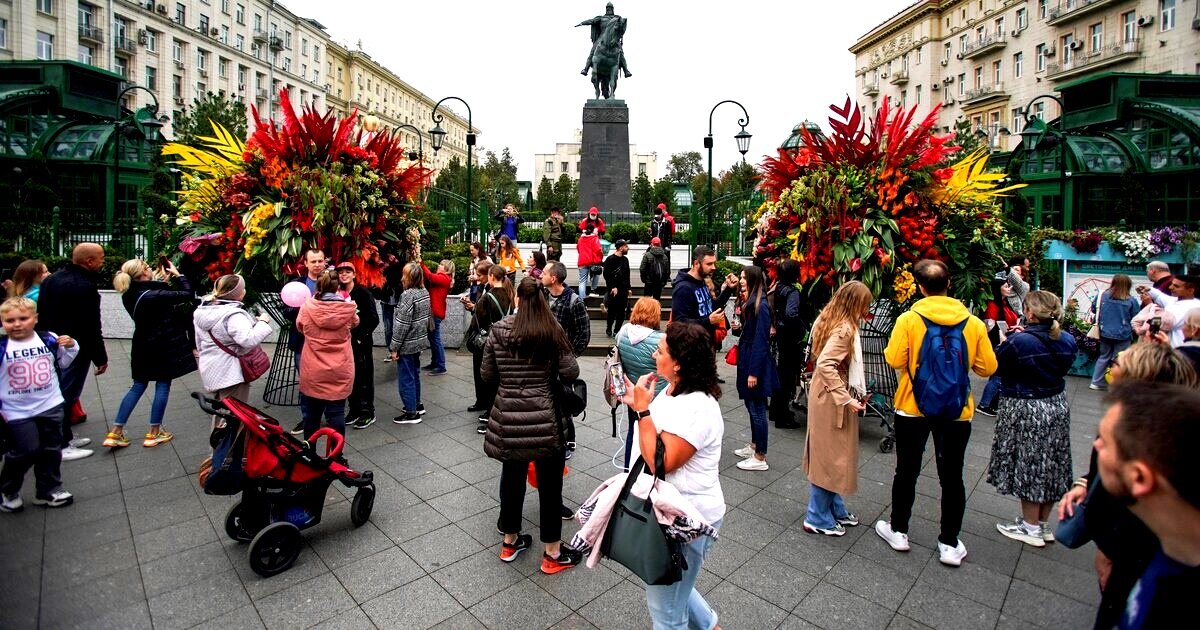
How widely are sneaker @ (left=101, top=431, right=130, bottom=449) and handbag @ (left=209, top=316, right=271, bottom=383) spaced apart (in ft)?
5.71

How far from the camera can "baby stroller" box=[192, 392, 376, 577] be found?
3992 mm

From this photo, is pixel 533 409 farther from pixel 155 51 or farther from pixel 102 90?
pixel 155 51

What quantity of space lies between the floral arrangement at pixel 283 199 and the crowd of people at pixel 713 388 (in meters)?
0.38

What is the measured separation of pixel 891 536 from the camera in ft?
14.6

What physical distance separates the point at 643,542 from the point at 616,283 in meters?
9.06

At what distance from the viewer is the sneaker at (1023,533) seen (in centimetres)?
446

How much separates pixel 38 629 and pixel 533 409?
9.17ft

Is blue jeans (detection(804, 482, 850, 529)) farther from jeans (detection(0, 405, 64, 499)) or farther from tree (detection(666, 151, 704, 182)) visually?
tree (detection(666, 151, 704, 182))

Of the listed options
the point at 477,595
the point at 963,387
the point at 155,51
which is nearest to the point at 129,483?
the point at 477,595

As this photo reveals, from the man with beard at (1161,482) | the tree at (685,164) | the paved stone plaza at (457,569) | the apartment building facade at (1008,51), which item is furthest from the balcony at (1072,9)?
the man with beard at (1161,482)

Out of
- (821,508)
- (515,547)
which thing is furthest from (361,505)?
(821,508)

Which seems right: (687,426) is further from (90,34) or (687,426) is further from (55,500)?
(90,34)

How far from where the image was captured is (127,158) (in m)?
26.4

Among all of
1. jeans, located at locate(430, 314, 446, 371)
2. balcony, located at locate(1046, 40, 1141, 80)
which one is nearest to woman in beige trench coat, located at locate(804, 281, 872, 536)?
jeans, located at locate(430, 314, 446, 371)
